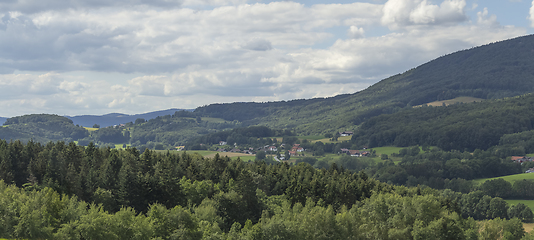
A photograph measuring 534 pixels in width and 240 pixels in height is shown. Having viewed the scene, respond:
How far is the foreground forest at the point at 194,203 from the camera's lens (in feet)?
231

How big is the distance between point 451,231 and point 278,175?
46609 millimetres

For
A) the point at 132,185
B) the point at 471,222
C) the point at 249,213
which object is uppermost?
the point at 132,185

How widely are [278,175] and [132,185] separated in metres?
43.7

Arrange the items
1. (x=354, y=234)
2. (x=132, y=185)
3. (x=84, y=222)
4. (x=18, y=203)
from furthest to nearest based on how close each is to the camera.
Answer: (x=132, y=185) < (x=354, y=234) < (x=18, y=203) < (x=84, y=222)

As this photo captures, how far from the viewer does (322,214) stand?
82625 mm

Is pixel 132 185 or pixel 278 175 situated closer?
pixel 132 185

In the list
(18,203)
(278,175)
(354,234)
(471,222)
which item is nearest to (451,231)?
(471,222)

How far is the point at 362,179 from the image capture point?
126 meters

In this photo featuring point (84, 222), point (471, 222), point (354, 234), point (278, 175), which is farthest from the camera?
point (278, 175)

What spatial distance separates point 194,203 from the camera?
92688 mm

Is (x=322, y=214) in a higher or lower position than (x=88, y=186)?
lower

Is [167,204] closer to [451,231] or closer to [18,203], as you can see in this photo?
[18,203]

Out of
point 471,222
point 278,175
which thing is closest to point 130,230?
point 278,175

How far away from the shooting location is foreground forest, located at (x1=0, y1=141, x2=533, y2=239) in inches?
2773
